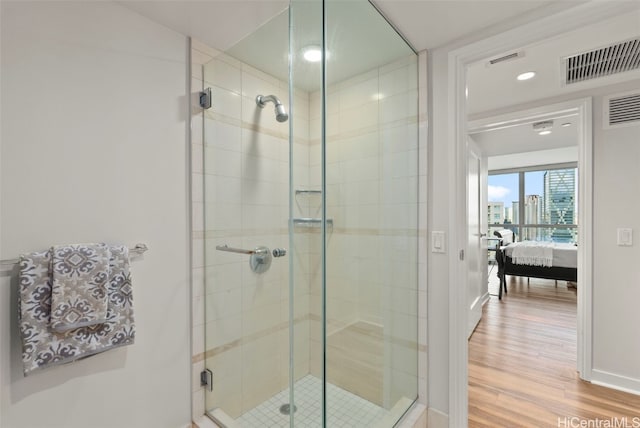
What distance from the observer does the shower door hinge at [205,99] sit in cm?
166

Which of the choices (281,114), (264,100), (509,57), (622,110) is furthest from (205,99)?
(622,110)

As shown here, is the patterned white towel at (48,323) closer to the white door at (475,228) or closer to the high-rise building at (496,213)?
the white door at (475,228)

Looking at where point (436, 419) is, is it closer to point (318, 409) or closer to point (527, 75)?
point (318, 409)

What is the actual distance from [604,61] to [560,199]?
A: 5443 mm

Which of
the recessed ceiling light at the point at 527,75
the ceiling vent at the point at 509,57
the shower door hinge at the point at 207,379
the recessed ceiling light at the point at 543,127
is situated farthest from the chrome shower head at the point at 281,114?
the recessed ceiling light at the point at 543,127

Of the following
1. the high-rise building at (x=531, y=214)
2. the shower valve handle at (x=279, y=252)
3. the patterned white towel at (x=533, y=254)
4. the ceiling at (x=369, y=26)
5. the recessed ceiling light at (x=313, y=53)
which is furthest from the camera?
the high-rise building at (x=531, y=214)

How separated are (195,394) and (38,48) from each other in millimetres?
1765

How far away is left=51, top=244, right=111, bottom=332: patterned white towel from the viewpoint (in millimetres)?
1151

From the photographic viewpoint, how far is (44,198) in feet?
3.92

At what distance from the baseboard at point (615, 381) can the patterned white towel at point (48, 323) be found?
121 inches

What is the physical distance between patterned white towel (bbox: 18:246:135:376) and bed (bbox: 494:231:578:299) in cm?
481

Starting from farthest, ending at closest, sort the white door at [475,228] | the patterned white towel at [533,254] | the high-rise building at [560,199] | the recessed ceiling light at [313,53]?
the high-rise building at [560,199]
the patterned white towel at [533,254]
the white door at [475,228]
the recessed ceiling light at [313,53]

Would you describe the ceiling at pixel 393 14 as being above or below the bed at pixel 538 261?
above

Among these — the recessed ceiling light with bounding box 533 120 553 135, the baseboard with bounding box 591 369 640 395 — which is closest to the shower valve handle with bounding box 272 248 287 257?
the baseboard with bounding box 591 369 640 395
